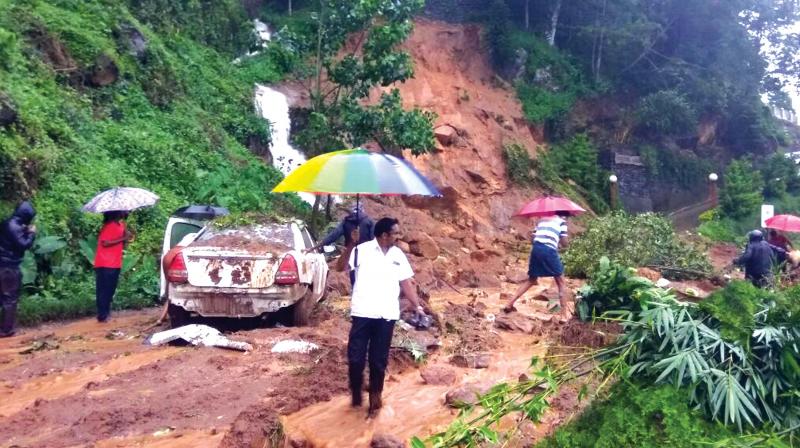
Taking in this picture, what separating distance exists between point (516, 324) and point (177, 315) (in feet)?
12.9

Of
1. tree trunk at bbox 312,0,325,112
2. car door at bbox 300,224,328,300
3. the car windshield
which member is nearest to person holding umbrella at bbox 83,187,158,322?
the car windshield

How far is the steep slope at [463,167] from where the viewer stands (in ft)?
57.3

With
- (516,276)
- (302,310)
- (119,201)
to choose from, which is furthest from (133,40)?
(302,310)

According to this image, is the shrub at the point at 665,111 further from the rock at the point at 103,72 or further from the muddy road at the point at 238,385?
the muddy road at the point at 238,385

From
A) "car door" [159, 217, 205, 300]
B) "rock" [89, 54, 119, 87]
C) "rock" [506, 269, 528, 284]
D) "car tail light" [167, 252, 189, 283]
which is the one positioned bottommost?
"rock" [506, 269, 528, 284]

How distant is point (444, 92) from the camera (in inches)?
1019

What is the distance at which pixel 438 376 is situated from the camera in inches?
263

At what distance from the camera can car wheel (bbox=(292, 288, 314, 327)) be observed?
8.59 meters

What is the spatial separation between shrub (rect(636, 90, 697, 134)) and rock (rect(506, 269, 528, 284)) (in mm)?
14149

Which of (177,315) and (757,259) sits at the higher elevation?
(757,259)

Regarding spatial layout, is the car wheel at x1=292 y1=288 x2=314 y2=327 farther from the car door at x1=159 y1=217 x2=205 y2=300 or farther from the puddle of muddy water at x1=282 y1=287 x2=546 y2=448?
the car door at x1=159 y1=217 x2=205 y2=300

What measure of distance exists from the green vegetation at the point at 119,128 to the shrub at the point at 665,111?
14.7 m

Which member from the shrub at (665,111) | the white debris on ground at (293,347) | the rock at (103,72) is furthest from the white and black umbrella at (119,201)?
the shrub at (665,111)

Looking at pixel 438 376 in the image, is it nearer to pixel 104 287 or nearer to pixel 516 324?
pixel 516 324
